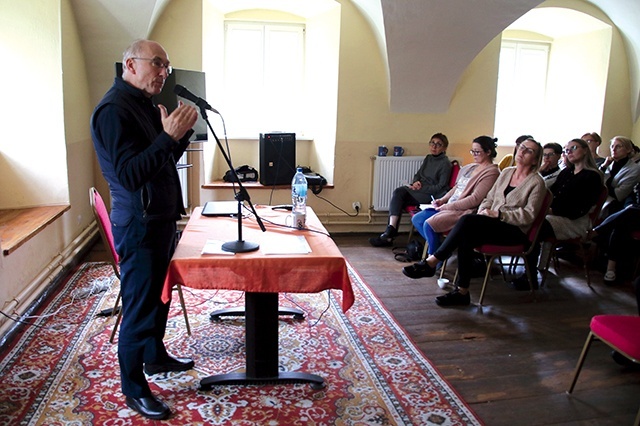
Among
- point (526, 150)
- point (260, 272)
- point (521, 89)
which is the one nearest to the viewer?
point (260, 272)

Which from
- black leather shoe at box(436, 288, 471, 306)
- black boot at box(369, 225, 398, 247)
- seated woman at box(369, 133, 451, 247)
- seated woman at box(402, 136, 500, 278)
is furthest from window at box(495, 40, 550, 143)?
black leather shoe at box(436, 288, 471, 306)

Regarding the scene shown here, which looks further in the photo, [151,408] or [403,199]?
[403,199]

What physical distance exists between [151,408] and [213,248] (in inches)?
30.0

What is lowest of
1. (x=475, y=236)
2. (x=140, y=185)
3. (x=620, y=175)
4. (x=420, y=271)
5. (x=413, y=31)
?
(x=420, y=271)

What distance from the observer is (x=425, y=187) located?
5.45 meters

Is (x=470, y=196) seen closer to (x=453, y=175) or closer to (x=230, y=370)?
(x=453, y=175)

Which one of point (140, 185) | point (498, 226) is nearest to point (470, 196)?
point (498, 226)

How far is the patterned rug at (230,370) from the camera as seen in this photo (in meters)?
2.40

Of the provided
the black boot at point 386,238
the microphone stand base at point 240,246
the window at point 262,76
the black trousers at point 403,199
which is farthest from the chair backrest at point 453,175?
the microphone stand base at point 240,246

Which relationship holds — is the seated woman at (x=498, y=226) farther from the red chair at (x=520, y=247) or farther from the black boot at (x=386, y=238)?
the black boot at (x=386, y=238)

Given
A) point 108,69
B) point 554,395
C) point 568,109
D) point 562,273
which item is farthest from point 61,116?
point 568,109

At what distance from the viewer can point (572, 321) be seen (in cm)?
365

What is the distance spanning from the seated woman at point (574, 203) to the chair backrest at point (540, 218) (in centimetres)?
25

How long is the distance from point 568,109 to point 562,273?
305 centimetres
